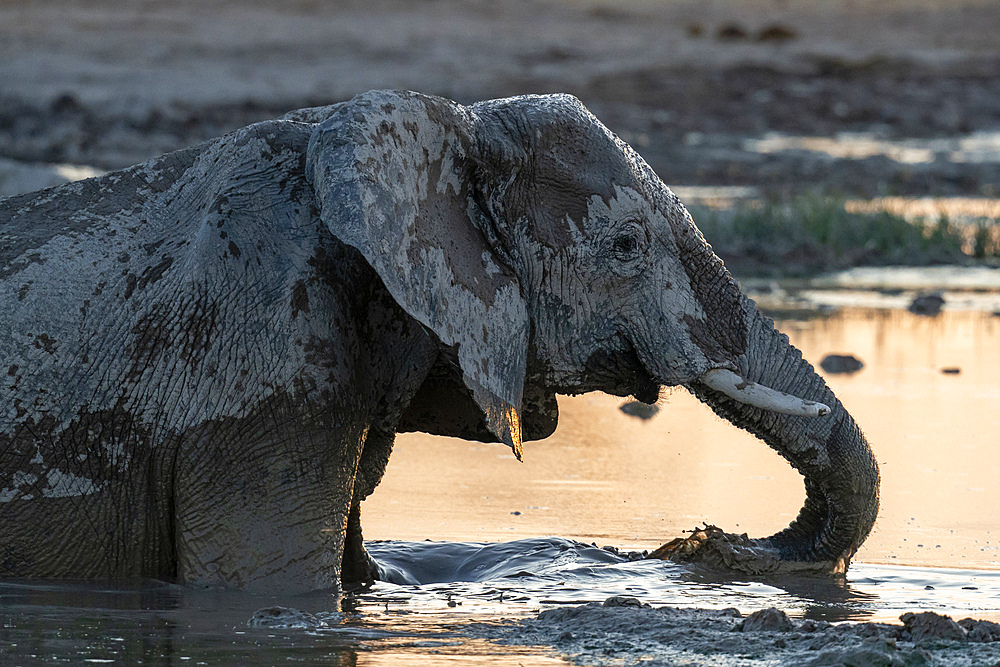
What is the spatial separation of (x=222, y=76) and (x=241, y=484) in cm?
3217

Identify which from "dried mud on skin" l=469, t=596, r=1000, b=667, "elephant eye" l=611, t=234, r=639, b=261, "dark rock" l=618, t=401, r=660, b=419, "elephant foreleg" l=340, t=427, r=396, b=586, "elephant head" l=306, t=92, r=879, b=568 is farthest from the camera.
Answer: "dark rock" l=618, t=401, r=660, b=419

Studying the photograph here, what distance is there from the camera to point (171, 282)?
4.51m

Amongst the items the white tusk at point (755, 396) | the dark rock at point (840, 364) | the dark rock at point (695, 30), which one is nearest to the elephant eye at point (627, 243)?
the white tusk at point (755, 396)

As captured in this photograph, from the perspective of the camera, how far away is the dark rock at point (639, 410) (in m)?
8.27

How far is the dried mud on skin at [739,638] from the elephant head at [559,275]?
0.57 meters

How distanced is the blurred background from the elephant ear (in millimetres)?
1456

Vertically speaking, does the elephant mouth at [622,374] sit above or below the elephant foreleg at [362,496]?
above

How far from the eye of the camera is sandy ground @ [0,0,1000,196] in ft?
81.3

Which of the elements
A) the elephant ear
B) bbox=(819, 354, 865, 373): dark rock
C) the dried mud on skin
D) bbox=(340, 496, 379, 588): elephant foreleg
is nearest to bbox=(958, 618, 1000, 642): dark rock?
the dried mud on skin

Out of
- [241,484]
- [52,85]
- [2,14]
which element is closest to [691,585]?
[241,484]

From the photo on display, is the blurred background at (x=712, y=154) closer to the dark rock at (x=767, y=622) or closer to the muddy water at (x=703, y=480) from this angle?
the muddy water at (x=703, y=480)

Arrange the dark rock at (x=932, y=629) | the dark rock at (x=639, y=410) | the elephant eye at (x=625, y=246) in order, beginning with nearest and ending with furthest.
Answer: the dark rock at (x=932, y=629) → the elephant eye at (x=625, y=246) → the dark rock at (x=639, y=410)

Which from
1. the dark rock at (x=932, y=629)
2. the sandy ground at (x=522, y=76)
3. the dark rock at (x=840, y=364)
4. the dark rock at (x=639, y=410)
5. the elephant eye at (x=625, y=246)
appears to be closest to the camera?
the dark rock at (x=932, y=629)

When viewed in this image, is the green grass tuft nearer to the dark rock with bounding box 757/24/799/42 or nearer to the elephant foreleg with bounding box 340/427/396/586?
the elephant foreleg with bounding box 340/427/396/586
